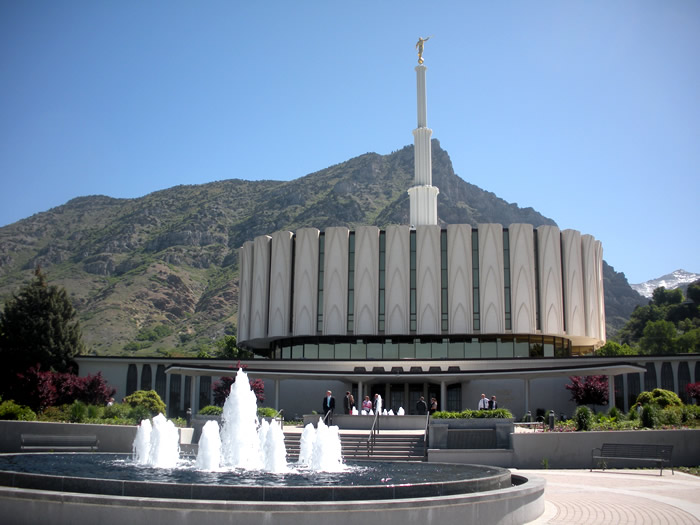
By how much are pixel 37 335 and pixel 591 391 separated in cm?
3617

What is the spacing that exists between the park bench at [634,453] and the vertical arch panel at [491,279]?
27.2m

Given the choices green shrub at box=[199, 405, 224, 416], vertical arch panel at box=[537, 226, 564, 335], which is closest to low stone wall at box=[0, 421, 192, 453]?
green shrub at box=[199, 405, 224, 416]

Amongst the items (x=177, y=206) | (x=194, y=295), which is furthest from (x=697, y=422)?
(x=177, y=206)

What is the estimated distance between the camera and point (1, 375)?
4606 cm

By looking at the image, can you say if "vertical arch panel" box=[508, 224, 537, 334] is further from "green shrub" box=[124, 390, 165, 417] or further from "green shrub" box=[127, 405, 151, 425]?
"green shrub" box=[127, 405, 151, 425]

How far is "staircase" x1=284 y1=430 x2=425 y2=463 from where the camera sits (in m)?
24.4

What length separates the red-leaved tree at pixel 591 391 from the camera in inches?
1470

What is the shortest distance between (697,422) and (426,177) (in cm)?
4042

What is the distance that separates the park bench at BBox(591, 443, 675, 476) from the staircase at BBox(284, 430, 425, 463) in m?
5.92

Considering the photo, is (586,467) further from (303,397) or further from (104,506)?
(303,397)

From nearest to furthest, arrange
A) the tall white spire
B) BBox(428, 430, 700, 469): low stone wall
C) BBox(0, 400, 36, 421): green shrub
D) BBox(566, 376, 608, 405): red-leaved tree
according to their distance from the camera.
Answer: BBox(428, 430, 700, 469): low stone wall → BBox(0, 400, 36, 421): green shrub → BBox(566, 376, 608, 405): red-leaved tree → the tall white spire

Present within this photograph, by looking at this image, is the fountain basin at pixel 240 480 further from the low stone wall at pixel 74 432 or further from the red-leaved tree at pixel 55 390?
the red-leaved tree at pixel 55 390

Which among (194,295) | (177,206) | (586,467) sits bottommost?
(586,467)

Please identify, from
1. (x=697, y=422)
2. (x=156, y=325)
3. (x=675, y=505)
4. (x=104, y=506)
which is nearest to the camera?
(x=104, y=506)
